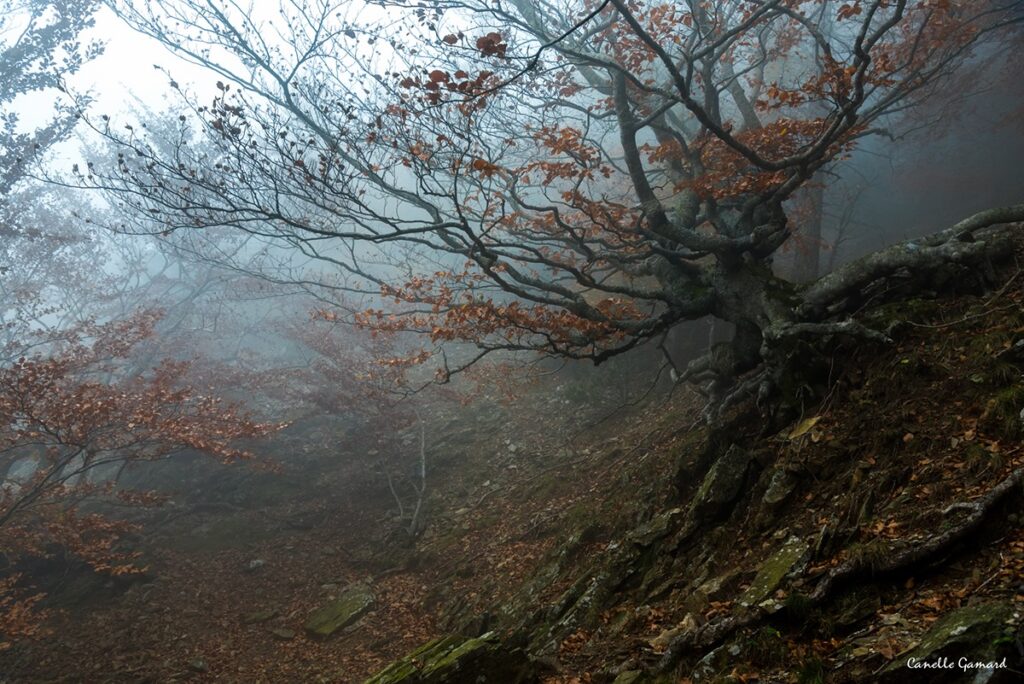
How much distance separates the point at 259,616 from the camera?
10.2m

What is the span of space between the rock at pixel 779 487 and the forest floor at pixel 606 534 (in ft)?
0.08

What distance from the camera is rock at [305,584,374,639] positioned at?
9586 mm

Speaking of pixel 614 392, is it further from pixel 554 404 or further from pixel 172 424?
pixel 172 424

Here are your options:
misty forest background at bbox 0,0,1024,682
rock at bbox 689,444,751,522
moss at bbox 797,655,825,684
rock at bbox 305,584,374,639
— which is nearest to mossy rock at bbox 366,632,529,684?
misty forest background at bbox 0,0,1024,682

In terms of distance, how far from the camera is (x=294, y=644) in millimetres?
9320

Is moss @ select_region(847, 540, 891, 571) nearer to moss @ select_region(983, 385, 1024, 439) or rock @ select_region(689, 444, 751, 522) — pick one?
moss @ select_region(983, 385, 1024, 439)

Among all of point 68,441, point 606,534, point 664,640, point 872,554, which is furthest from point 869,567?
point 68,441

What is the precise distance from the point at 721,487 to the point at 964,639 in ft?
11.0

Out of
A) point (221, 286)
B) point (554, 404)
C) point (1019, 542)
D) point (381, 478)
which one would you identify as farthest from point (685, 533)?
point (221, 286)

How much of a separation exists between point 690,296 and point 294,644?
336 inches

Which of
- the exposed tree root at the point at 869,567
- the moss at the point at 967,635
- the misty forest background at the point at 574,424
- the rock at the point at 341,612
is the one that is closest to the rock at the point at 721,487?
the misty forest background at the point at 574,424

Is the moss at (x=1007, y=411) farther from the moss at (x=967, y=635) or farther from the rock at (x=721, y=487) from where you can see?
the rock at (x=721, y=487)

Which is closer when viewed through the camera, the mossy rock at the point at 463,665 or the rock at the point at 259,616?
the mossy rock at the point at 463,665

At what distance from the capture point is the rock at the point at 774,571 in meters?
4.34
